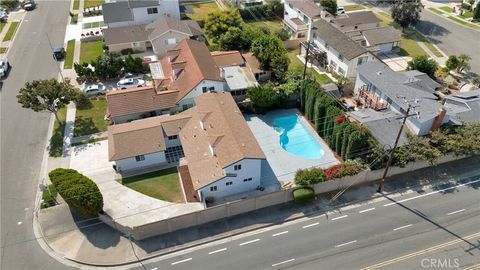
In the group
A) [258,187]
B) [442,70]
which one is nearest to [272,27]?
[442,70]

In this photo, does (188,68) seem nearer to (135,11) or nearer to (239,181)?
(239,181)

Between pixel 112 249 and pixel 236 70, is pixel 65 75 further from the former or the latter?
pixel 112 249

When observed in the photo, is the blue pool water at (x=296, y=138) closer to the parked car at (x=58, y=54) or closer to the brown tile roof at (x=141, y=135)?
the brown tile roof at (x=141, y=135)

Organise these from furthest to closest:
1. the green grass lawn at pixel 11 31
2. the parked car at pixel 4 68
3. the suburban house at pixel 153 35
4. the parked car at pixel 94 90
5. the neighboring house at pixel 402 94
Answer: the green grass lawn at pixel 11 31
the suburban house at pixel 153 35
the parked car at pixel 4 68
the parked car at pixel 94 90
the neighboring house at pixel 402 94

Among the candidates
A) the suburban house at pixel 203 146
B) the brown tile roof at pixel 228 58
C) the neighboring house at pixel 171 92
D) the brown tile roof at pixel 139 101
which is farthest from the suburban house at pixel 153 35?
the suburban house at pixel 203 146

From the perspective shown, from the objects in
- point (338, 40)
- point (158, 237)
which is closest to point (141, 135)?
point (158, 237)
